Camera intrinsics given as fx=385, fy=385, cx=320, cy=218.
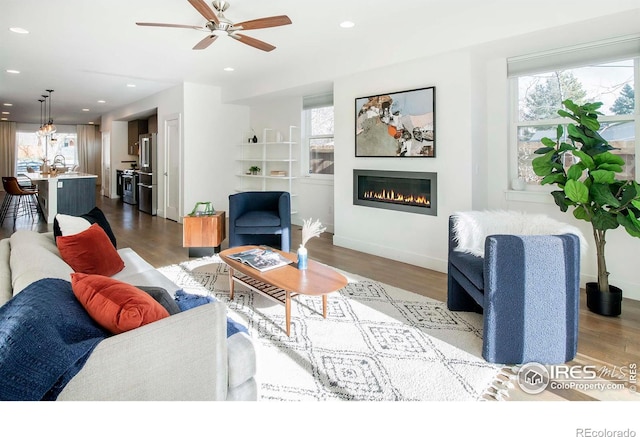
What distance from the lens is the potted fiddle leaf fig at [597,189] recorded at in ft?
9.19

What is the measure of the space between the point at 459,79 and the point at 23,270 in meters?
3.84

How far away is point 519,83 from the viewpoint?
4020 mm

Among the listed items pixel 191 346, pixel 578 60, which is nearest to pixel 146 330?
pixel 191 346

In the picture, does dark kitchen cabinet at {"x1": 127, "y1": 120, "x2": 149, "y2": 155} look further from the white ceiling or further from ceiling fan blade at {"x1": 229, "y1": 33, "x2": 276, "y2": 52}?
ceiling fan blade at {"x1": 229, "y1": 33, "x2": 276, "y2": 52}

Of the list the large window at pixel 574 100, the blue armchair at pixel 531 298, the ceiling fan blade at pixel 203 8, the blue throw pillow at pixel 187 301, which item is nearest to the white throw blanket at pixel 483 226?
the blue armchair at pixel 531 298

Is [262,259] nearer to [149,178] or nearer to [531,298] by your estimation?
[531,298]

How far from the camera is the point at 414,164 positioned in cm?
435

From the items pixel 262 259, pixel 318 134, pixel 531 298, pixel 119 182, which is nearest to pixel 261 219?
pixel 262 259

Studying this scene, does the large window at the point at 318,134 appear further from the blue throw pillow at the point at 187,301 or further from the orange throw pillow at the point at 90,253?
the blue throw pillow at the point at 187,301

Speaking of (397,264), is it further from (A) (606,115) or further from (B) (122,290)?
(B) (122,290)

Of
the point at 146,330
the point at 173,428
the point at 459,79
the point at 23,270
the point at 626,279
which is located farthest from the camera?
the point at 459,79

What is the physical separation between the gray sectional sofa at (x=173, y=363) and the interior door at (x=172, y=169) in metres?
5.99

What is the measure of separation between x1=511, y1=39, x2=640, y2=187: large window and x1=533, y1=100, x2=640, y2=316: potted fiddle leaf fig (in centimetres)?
66

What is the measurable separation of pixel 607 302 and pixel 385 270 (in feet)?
6.35
